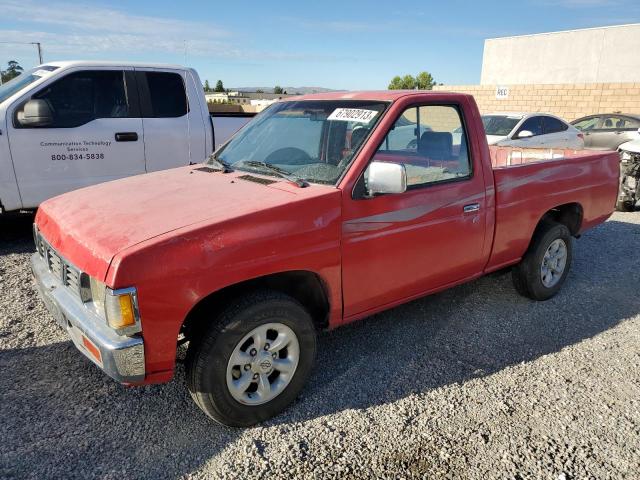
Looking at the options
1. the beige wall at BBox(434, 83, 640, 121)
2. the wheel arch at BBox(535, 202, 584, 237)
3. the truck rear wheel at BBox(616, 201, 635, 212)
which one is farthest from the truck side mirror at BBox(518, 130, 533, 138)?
the beige wall at BBox(434, 83, 640, 121)

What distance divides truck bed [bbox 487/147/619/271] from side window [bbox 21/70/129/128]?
442 centimetres

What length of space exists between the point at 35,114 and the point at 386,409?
465 centimetres

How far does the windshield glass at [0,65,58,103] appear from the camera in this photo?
5605 mm

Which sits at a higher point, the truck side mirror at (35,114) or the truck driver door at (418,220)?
the truck side mirror at (35,114)

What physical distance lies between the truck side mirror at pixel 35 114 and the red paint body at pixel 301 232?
2.34 metres

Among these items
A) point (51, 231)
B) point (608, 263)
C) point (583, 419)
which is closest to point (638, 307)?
point (608, 263)

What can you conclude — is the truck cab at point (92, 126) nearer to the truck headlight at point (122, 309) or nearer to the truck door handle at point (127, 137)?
the truck door handle at point (127, 137)

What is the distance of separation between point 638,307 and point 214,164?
3.97 meters

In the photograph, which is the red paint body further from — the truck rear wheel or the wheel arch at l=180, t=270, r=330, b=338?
the truck rear wheel

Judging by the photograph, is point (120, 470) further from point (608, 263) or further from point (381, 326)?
point (608, 263)

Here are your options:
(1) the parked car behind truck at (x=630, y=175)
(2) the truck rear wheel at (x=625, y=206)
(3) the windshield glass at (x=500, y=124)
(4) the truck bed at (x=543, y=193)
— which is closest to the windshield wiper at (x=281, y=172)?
(4) the truck bed at (x=543, y=193)

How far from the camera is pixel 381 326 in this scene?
4.14 metres

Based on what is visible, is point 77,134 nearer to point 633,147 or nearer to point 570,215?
point 570,215

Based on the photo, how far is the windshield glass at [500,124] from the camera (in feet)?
34.7
